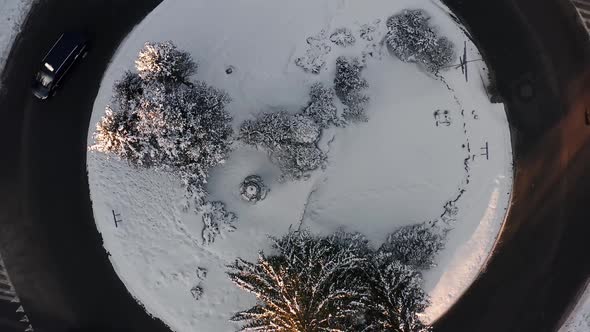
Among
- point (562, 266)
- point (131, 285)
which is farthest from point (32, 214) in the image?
point (562, 266)

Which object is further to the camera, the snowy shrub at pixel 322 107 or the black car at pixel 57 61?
the black car at pixel 57 61

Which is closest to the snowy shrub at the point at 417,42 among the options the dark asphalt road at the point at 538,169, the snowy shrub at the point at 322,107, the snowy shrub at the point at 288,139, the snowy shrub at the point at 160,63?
the dark asphalt road at the point at 538,169

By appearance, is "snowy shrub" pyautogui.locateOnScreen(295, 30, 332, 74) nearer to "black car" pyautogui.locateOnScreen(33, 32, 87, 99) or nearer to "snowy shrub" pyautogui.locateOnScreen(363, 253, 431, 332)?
"snowy shrub" pyautogui.locateOnScreen(363, 253, 431, 332)

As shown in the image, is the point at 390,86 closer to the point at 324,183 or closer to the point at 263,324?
the point at 324,183

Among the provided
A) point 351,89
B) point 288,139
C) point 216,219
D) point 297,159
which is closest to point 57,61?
point 216,219

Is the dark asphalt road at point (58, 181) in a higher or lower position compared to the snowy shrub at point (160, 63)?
lower

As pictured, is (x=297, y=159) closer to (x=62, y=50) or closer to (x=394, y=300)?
(x=394, y=300)

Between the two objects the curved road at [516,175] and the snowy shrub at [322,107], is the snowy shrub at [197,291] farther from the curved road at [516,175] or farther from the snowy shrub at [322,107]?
the snowy shrub at [322,107]

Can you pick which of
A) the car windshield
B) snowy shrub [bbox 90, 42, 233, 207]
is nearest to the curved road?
the car windshield
